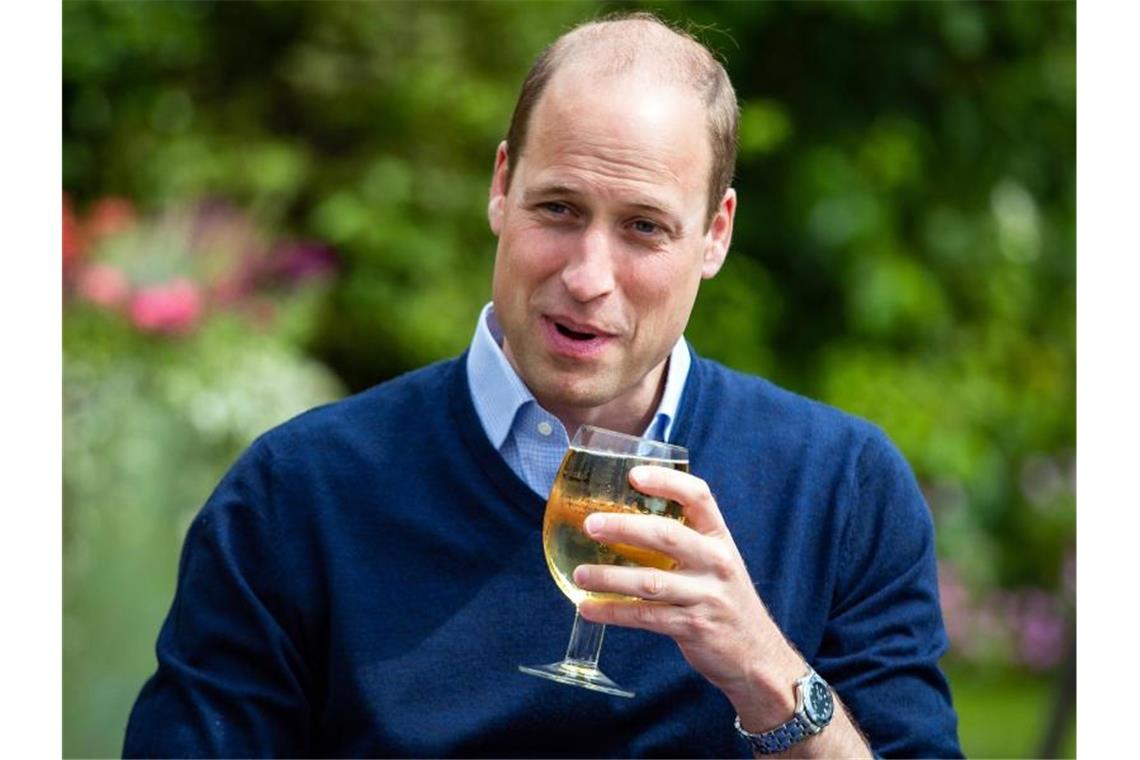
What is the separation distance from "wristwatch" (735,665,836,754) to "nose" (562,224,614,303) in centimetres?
65

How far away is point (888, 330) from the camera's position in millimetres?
6160

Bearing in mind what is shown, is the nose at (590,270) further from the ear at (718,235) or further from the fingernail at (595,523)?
the fingernail at (595,523)

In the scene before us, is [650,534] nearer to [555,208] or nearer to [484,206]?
[555,208]

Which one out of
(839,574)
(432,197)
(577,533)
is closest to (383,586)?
(577,533)

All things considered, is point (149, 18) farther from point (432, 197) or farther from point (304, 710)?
point (304, 710)

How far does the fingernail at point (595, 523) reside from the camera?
75.5 inches

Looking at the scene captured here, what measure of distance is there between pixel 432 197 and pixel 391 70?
2.04 feet

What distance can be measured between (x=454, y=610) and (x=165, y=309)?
2863 millimetres

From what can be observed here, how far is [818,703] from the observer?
2.17m

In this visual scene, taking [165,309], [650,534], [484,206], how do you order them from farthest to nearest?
[484,206]
[165,309]
[650,534]

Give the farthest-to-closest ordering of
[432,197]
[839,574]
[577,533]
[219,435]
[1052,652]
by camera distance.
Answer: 1. [1052,652]
2. [432,197]
3. [219,435]
4. [839,574]
5. [577,533]

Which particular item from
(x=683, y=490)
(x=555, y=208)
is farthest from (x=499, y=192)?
(x=683, y=490)
